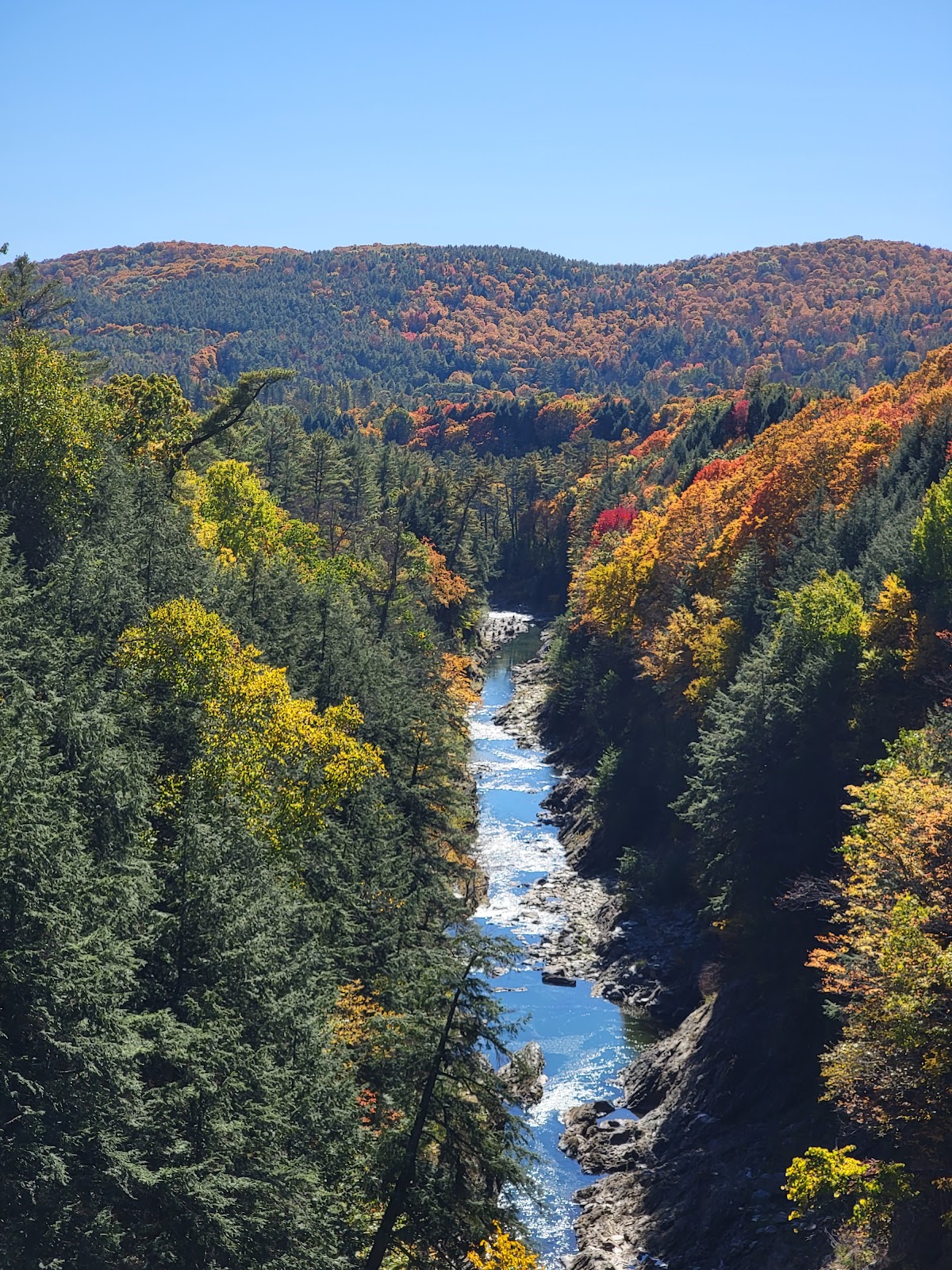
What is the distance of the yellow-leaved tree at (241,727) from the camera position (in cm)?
4050

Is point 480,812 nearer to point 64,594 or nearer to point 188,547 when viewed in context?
point 188,547

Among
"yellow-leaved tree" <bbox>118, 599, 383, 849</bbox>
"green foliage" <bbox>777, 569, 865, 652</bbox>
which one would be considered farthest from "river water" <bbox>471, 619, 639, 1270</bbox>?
"green foliage" <bbox>777, 569, 865, 652</bbox>

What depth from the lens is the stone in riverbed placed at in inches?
2104

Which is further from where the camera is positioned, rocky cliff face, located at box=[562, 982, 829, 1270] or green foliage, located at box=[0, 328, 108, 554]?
green foliage, located at box=[0, 328, 108, 554]

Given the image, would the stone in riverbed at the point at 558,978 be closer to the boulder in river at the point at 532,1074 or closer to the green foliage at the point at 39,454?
the boulder in river at the point at 532,1074

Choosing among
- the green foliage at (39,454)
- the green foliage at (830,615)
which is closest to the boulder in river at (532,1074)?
the green foliage at (830,615)

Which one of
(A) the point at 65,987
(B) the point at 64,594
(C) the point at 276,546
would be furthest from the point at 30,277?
(A) the point at 65,987

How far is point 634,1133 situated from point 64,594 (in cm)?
3005

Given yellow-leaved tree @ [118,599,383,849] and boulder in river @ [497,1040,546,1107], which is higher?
yellow-leaved tree @ [118,599,383,849]

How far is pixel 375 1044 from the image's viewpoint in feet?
85.7

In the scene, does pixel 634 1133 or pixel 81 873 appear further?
pixel 634 1133

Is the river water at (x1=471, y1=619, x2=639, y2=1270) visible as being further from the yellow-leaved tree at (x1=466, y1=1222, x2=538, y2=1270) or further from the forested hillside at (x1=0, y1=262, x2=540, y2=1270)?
the yellow-leaved tree at (x1=466, y1=1222, x2=538, y2=1270)

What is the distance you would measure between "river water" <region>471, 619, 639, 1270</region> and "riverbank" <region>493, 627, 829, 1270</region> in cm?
67

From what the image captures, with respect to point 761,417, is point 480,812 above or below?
below
